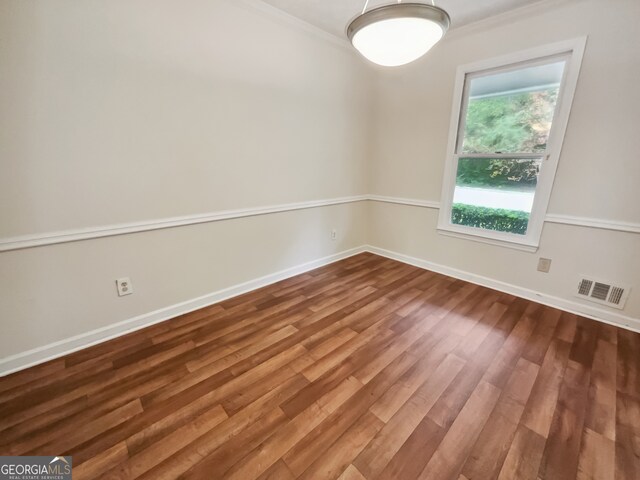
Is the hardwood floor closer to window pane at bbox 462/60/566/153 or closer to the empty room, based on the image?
the empty room

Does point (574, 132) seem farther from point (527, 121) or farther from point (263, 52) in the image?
point (263, 52)

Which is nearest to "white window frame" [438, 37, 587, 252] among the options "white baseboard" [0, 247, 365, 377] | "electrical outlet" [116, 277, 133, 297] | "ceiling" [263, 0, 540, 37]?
"ceiling" [263, 0, 540, 37]

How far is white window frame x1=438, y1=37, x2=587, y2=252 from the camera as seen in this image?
2.14 meters

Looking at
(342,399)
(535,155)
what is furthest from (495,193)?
(342,399)

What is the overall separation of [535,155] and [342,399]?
263 centimetres

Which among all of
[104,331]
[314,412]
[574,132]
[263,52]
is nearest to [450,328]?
[314,412]

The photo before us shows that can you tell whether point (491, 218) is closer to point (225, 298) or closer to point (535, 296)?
point (535, 296)

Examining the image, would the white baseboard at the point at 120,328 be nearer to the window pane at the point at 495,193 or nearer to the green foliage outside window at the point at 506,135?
the window pane at the point at 495,193

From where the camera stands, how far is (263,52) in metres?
2.31

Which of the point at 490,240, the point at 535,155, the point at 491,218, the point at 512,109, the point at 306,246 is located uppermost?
the point at 512,109

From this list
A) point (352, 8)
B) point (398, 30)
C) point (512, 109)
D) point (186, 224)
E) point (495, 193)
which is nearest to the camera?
point (398, 30)

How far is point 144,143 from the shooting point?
6.01 ft

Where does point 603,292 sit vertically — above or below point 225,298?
above

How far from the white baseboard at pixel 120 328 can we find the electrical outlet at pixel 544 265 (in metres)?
2.46
